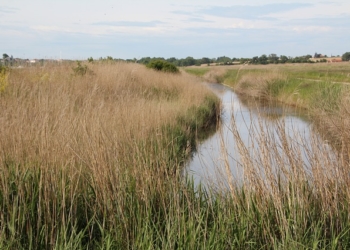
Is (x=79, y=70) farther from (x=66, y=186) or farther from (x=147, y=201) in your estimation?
(x=147, y=201)

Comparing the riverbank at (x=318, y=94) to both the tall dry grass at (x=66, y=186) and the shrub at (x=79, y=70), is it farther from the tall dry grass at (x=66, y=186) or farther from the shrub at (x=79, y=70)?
the shrub at (x=79, y=70)

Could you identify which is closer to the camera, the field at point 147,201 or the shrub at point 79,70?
the field at point 147,201

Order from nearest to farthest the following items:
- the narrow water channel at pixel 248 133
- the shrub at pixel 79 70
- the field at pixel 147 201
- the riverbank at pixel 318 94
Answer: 1. the field at pixel 147 201
2. the narrow water channel at pixel 248 133
3. the riverbank at pixel 318 94
4. the shrub at pixel 79 70

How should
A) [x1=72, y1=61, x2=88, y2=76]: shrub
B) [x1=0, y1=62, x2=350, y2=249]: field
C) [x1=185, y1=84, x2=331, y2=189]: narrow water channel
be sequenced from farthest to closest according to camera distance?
[x1=72, y1=61, x2=88, y2=76]: shrub < [x1=185, y1=84, x2=331, y2=189]: narrow water channel < [x1=0, y1=62, x2=350, y2=249]: field

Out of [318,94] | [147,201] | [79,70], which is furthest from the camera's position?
[79,70]

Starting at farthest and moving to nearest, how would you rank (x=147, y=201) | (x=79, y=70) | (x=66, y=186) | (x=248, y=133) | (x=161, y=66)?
1. (x=161, y=66)
2. (x=79, y=70)
3. (x=248, y=133)
4. (x=66, y=186)
5. (x=147, y=201)

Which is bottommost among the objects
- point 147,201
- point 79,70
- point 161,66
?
point 147,201

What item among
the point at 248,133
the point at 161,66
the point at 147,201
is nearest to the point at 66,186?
the point at 147,201

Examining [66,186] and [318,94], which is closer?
[66,186]

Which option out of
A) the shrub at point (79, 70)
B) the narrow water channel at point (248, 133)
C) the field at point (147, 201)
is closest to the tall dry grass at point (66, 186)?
the field at point (147, 201)

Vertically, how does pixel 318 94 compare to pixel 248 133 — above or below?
below

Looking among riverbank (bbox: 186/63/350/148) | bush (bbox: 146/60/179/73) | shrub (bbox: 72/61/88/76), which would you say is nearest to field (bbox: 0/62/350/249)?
riverbank (bbox: 186/63/350/148)

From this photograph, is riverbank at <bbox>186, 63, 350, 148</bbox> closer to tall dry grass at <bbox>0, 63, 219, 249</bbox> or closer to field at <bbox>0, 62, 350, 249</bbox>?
field at <bbox>0, 62, 350, 249</bbox>

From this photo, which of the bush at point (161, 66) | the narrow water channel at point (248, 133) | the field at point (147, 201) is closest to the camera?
the field at point (147, 201)
